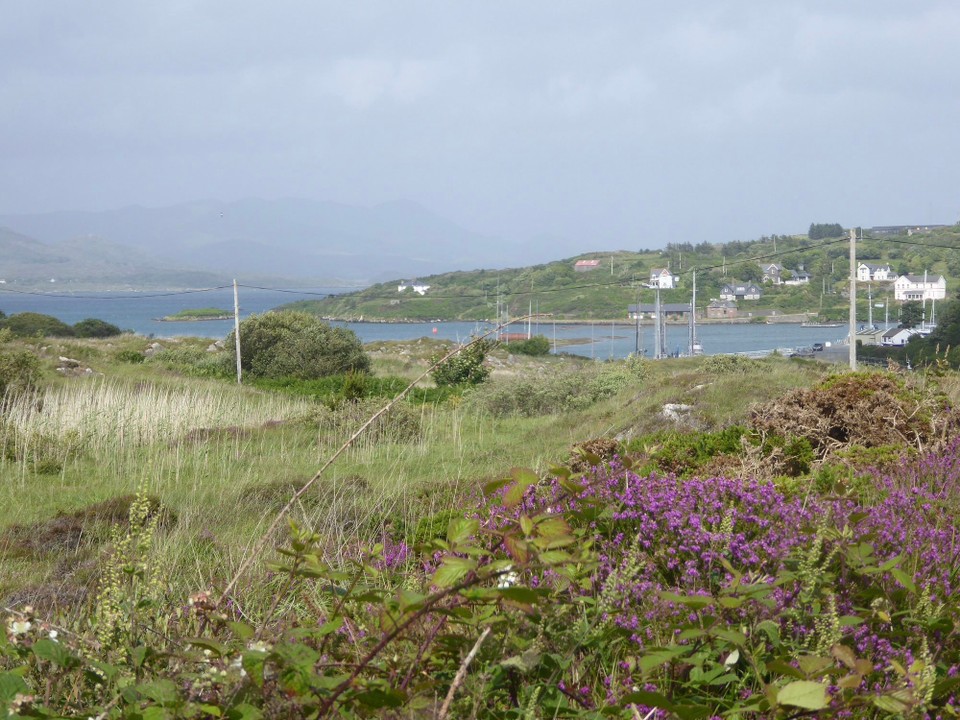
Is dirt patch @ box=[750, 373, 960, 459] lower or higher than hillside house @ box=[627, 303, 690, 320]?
higher

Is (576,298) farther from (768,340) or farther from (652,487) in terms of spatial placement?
(652,487)

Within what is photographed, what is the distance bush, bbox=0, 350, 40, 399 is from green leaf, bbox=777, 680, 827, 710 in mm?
16467

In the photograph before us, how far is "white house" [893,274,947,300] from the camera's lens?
9069cm

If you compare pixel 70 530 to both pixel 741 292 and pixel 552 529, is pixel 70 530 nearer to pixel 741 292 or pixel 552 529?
pixel 552 529

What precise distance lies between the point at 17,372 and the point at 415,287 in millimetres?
114073

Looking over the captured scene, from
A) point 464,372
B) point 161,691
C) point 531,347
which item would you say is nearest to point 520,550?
point 161,691

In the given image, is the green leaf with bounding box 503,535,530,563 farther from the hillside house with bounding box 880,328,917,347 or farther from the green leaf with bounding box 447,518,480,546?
the hillside house with bounding box 880,328,917,347

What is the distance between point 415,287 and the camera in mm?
130875

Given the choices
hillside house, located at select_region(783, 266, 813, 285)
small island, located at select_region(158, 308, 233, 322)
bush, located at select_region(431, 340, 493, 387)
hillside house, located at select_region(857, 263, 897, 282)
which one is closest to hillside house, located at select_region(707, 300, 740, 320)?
hillside house, located at select_region(783, 266, 813, 285)

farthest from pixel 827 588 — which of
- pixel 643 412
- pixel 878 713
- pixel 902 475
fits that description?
pixel 643 412

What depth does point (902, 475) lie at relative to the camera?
5.41m

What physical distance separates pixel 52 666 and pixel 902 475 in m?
4.73

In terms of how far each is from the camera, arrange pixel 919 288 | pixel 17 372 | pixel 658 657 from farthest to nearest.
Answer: pixel 919 288 < pixel 17 372 < pixel 658 657

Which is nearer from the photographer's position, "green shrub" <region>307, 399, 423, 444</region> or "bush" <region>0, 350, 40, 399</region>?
"green shrub" <region>307, 399, 423, 444</region>
